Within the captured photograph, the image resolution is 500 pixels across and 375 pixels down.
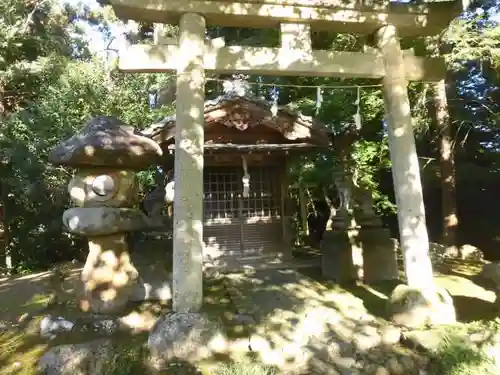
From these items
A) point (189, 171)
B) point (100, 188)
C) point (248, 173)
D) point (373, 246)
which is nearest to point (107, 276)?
point (100, 188)

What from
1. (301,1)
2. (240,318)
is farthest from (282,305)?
(301,1)

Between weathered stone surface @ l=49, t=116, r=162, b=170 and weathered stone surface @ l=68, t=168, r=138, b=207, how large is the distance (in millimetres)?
149

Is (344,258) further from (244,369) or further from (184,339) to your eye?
(244,369)

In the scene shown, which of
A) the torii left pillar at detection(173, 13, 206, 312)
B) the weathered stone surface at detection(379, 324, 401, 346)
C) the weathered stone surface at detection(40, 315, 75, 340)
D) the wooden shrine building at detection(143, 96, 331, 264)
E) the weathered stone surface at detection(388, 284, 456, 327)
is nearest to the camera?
the weathered stone surface at detection(379, 324, 401, 346)

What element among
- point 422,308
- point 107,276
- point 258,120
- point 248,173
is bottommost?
point 422,308

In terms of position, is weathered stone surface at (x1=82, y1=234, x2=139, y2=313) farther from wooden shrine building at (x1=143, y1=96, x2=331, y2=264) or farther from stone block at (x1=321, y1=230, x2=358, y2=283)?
stone block at (x1=321, y1=230, x2=358, y2=283)

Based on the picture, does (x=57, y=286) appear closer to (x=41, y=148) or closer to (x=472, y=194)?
(x=41, y=148)

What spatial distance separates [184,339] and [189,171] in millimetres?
1982

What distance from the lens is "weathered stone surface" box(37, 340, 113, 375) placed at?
373 centimetres

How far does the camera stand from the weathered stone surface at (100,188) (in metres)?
5.65

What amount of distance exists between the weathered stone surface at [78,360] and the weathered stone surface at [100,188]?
2.26 meters

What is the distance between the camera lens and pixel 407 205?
17.9 feet

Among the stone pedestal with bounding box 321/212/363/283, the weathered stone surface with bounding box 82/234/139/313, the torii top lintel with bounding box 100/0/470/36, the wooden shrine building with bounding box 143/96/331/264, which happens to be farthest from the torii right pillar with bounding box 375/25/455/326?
the weathered stone surface with bounding box 82/234/139/313

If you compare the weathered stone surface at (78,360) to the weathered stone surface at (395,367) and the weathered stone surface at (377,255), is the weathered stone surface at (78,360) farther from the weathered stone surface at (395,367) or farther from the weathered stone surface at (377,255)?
the weathered stone surface at (377,255)
